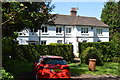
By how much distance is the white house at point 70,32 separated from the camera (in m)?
31.6

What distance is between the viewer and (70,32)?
35.3 metres

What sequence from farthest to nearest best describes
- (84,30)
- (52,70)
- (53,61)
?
(84,30)
(53,61)
(52,70)

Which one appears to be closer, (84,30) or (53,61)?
(53,61)

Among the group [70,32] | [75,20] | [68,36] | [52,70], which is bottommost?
[52,70]

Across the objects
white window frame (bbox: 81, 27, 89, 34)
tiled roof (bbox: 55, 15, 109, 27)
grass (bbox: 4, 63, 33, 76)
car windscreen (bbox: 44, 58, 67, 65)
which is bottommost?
grass (bbox: 4, 63, 33, 76)

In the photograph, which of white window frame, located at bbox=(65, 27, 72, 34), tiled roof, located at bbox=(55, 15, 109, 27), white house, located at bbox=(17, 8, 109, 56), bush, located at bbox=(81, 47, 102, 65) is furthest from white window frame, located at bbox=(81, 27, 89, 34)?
bush, located at bbox=(81, 47, 102, 65)

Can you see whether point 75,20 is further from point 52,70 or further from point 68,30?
point 52,70

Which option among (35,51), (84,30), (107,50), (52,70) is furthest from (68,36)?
(52,70)

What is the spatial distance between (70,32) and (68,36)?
3.11 feet

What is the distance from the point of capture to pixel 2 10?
5469mm

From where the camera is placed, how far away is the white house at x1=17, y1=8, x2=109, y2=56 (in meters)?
31.6

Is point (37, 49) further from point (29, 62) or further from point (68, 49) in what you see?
point (68, 49)

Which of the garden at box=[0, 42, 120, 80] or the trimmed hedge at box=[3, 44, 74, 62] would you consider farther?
the trimmed hedge at box=[3, 44, 74, 62]

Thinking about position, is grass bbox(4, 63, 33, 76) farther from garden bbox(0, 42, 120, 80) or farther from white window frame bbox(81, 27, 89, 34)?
white window frame bbox(81, 27, 89, 34)
